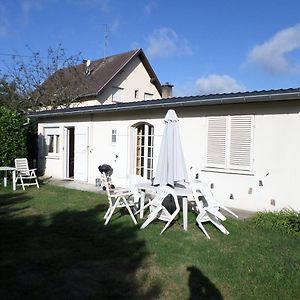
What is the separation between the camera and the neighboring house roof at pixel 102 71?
23.6m

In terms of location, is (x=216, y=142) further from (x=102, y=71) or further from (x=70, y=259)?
(x=102, y=71)

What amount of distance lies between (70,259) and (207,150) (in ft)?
18.2

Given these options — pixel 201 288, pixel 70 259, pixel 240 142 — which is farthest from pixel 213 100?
pixel 201 288

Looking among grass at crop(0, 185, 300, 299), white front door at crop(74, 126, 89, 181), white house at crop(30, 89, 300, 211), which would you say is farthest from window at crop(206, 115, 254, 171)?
white front door at crop(74, 126, 89, 181)

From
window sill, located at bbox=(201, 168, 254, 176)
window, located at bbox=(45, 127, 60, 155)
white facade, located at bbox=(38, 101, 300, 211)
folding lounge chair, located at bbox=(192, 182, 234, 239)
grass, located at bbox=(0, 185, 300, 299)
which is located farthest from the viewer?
window, located at bbox=(45, 127, 60, 155)

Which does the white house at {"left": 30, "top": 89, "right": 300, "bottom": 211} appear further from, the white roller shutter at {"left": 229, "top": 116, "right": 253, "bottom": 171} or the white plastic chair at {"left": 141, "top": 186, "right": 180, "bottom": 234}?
the white plastic chair at {"left": 141, "top": 186, "right": 180, "bottom": 234}

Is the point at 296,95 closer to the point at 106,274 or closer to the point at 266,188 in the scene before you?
the point at 266,188

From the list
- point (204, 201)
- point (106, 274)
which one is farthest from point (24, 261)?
point (204, 201)

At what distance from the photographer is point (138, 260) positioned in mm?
5242

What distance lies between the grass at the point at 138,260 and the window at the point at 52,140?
7977 mm

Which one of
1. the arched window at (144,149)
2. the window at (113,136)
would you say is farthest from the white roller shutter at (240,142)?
the window at (113,136)

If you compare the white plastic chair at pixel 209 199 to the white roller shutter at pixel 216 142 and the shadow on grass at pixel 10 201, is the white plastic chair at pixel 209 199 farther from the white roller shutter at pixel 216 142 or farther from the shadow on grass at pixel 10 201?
the shadow on grass at pixel 10 201

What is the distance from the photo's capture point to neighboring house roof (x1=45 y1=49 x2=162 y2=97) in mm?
23641

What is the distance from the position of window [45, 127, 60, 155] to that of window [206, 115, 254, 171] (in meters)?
8.15
